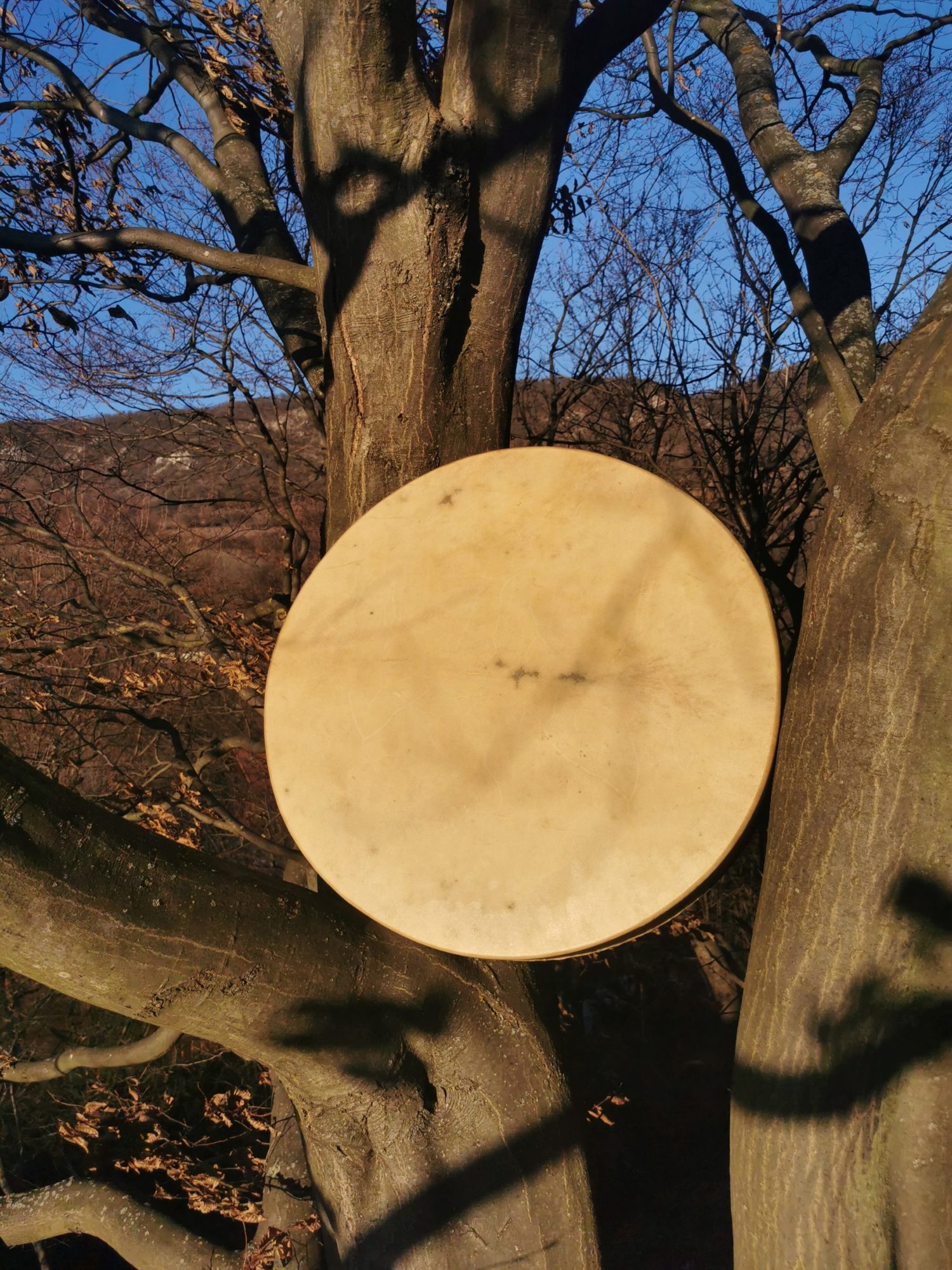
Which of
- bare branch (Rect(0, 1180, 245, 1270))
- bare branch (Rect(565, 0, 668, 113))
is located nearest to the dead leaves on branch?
bare branch (Rect(0, 1180, 245, 1270))

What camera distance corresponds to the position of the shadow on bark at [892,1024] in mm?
1253

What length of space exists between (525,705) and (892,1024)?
702 mm

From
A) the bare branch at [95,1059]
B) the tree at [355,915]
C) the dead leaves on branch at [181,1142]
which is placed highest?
the tree at [355,915]

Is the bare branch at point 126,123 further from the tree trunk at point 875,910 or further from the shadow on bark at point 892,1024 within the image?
the shadow on bark at point 892,1024

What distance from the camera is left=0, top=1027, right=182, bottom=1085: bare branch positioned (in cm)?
232

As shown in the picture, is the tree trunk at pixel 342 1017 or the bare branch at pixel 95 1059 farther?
the bare branch at pixel 95 1059

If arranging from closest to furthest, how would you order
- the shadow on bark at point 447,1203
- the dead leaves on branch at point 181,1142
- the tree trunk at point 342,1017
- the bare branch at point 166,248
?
the tree trunk at point 342,1017, the shadow on bark at point 447,1203, the bare branch at point 166,248, the dead leaves on branch at point 181,1142

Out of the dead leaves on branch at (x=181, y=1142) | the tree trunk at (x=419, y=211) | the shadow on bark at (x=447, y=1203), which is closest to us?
the shadow on bark at (x=447, y=1203)

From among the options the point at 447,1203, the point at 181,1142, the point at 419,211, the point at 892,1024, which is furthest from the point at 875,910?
the point at 181,1142

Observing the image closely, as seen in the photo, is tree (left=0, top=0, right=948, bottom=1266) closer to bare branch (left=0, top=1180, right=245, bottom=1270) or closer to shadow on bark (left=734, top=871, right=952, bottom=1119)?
shadow on bark (left=734, top=871, right=952, bottom=1119)

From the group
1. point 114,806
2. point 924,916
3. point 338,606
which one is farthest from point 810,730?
point 114,806

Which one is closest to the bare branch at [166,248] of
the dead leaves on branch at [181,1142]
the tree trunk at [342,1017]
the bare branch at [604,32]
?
the bare branch at [604,32]

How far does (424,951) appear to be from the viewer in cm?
157

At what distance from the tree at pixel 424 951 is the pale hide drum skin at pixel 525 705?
0.67 ft
